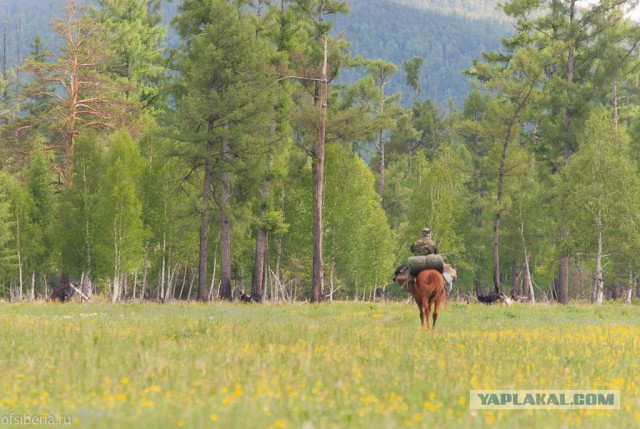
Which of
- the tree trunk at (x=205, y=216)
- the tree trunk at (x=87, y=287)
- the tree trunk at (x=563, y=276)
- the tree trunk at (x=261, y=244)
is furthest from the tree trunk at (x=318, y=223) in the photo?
the tree trunk at (x=563, y=276)

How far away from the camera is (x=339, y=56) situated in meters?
35.2

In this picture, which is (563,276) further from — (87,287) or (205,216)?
(87,287)

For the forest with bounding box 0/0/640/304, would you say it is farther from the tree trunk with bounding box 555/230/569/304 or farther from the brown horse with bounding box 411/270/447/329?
the brown horse with bounding box 411/270/447/329

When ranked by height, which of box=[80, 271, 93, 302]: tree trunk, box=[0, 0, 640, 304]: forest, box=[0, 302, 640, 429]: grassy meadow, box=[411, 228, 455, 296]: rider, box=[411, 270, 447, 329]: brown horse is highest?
box=[0, 0, 640, 304]: forest

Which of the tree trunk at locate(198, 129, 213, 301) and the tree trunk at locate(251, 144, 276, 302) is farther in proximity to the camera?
the tree trunk at locate(251, 144, 276, 302)

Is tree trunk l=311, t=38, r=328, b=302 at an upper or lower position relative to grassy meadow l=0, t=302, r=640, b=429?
upper

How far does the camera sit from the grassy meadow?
6637mm

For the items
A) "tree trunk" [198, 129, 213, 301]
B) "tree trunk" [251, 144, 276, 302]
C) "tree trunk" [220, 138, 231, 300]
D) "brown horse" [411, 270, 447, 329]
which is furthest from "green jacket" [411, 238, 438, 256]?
"tree trunk" [251, 144, 276, 302]

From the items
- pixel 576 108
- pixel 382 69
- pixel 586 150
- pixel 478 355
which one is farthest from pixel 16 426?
pixel 382 69

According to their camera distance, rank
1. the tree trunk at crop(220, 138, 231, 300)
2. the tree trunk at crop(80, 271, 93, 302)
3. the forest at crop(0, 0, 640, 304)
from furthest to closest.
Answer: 1. the tree trunk at crop(80, 271, 93, 302)
2. the tree trunk at crop(220, 138, 231, 300)
3. the forest at crop(0, 0, 640, 304)

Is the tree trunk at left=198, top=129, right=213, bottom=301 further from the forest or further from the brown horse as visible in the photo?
the brown horse

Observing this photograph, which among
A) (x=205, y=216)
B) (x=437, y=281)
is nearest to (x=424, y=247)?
(x=437, y=281)

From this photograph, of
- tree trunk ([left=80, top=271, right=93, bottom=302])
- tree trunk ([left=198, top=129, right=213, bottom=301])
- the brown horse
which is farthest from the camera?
tree trunk ([left=80, top=271, right=93, bottom=302])

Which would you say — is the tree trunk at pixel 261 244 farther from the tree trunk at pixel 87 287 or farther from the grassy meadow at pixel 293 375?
the grassy meadow at pixel 293 375
